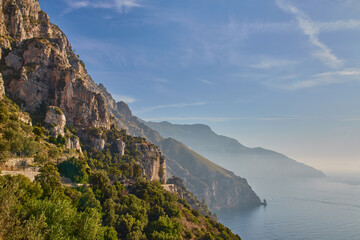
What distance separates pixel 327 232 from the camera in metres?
151

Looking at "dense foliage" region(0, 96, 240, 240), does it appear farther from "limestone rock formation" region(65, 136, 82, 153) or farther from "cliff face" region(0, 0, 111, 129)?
"cliff face" region(0, 0, 111, 129)

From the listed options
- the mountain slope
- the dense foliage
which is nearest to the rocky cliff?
the mountain slope

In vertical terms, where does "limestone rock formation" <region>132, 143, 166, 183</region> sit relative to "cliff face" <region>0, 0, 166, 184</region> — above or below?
below

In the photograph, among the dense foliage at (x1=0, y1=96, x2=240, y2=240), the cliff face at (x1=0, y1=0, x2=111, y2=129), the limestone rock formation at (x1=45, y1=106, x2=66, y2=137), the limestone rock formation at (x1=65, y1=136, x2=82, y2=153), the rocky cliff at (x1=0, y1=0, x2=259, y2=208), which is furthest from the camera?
the cliff face at (x1=0, y1=0, x2=111, y2=129)

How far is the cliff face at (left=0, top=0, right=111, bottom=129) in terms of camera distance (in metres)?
96.9

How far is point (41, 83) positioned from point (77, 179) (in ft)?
232

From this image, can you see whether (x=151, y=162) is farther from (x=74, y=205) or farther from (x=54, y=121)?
(x=74, y=205)

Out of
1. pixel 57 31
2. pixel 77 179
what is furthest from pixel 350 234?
pixel 57 31

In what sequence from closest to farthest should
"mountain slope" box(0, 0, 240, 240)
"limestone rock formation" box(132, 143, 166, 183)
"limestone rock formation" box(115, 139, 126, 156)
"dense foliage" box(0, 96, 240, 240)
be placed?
"dense foliage" box(0, 96, 240, 240) < "mountain slope" box(0, 0, 240, 240) < "limestone rock formation" box(115, 139, 126, 156) < "limestone rock formation" box(132, 143, 166, 183)

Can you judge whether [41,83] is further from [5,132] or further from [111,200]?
[111,200]

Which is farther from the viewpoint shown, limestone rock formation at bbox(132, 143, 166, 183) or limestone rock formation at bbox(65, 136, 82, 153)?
limestone rock formation at bbox(132, 143, 166, 183)

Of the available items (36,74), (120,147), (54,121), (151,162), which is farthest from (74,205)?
(151,162)

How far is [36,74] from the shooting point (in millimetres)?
103812

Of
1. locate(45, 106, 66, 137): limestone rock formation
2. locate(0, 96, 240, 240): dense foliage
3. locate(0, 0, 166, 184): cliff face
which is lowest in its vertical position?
locate(0, 96, 240, 240): dense foliage
